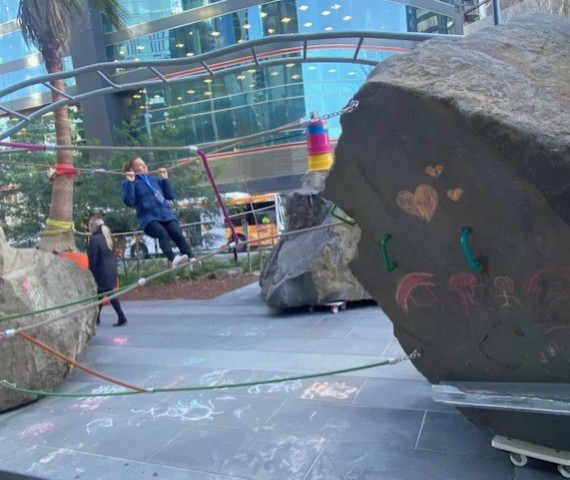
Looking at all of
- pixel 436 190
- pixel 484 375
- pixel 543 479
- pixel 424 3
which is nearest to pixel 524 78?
pixel 436 190

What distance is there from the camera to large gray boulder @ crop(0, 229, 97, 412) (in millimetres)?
5039

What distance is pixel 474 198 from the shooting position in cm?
266

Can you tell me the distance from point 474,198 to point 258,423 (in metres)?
2.51

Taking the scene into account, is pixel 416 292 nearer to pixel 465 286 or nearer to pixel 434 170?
pixel 465 286

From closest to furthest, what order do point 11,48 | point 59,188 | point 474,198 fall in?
1. point 474,198
2. point 59,188
3. point 11,48

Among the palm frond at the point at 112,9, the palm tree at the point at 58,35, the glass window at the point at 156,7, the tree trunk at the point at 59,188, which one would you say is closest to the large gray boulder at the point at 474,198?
the tree trunk at the point at 59,188

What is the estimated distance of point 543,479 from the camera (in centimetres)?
294

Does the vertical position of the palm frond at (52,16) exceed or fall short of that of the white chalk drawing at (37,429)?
it exceeds it

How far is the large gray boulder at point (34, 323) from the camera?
5.04 metres

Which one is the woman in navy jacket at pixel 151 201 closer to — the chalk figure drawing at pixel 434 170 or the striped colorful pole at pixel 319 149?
the striped colorful pole at pixel 319 149

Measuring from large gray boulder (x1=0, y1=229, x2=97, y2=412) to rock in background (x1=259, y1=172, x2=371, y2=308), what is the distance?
118 inches

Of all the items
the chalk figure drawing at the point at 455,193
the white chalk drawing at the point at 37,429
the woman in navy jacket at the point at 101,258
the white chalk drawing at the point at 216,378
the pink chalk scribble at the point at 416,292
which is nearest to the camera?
the chalk figure drawing at the point at 455,193

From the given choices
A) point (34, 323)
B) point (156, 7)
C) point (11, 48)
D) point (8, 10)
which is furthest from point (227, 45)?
point (34, 323)

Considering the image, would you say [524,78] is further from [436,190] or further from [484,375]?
[484,375]
